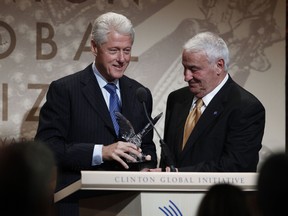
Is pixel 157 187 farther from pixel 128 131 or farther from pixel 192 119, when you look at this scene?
pixel 192 119

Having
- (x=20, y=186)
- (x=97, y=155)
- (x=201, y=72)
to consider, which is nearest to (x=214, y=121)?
(x=201, y=72)

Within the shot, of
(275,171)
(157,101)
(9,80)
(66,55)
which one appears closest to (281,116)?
(157,101)

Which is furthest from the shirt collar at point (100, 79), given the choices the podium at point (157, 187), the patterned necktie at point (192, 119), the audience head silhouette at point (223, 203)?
the audience head silhouette at point (223, 203)

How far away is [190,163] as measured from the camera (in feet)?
11.6

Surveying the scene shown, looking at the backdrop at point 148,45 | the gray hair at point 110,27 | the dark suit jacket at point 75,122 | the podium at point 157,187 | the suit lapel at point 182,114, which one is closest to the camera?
the podium at point 157,187

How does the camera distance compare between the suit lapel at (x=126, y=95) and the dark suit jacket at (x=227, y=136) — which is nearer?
the dark suit jacket at (x=227, y=136)

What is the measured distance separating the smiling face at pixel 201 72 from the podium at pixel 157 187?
1.00 metres

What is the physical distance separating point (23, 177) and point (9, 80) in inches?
139

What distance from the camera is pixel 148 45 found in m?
5.15

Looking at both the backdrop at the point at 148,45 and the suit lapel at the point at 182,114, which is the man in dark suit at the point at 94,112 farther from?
the backdrop at the point at 148,45

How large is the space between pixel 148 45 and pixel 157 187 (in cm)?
255

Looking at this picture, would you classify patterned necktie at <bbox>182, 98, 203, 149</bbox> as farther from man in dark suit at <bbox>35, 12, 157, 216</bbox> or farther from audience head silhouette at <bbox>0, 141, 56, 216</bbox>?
audience head silhouette at <bbox>0, 141, 56, 216</bbox>

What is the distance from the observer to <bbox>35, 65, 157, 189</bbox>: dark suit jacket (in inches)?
135

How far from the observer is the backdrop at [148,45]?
Result: 485 cm
